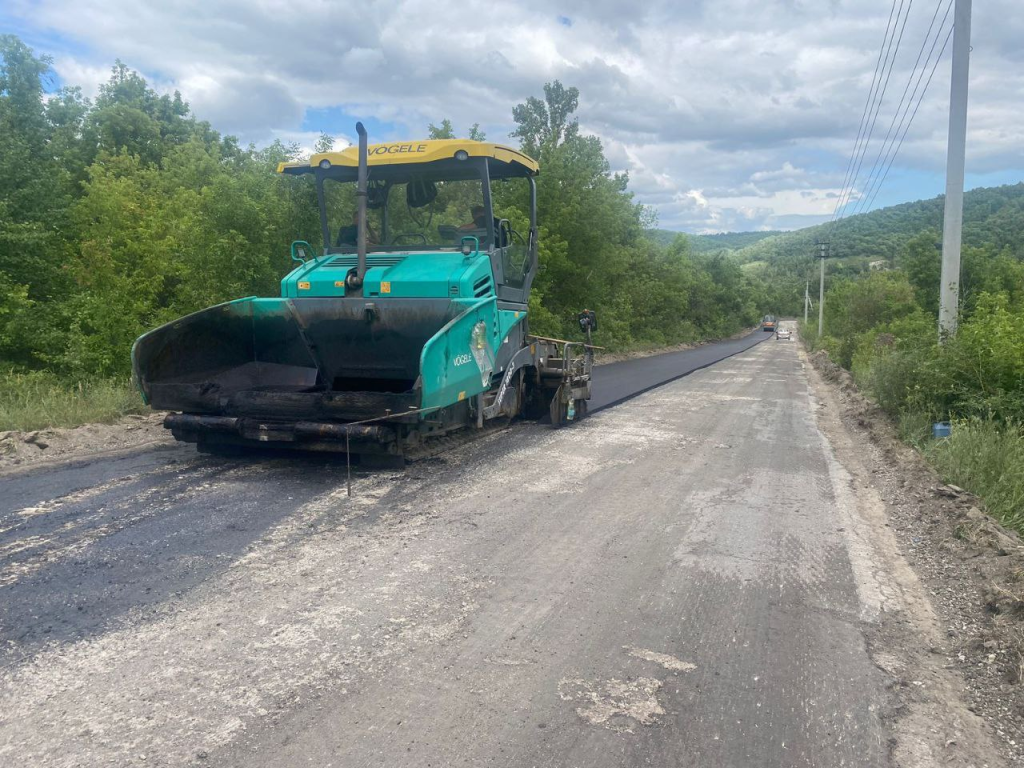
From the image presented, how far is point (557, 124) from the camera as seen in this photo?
1700 inches

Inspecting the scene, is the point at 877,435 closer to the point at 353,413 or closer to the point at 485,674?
the point at 353,413

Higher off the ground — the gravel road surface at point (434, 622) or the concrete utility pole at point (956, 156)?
the concrete utility pole at point (956, 156)

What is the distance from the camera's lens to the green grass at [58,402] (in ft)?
25.3

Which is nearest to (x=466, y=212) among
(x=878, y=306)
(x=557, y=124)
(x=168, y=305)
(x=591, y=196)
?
(x=168, y=305)

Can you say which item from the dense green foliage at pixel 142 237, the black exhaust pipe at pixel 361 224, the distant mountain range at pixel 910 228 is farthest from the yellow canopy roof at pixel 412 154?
the distant mountain range at pixel 910 228

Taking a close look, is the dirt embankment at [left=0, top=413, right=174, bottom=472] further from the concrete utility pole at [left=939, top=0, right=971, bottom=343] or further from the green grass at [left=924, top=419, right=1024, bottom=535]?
the concrete utility pole at [left=939, top=0, right=971, bottom=343]

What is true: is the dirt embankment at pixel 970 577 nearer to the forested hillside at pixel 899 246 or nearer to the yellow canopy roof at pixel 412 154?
the yellow canopy roof at pixel 412 154

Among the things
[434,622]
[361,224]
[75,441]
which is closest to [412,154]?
[361,224]

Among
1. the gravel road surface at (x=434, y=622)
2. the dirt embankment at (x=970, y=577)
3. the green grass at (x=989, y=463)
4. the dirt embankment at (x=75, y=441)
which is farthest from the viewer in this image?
the dirt embankment at (x=75, y=441)

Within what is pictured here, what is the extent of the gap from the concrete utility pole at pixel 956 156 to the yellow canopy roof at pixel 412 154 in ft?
22.8

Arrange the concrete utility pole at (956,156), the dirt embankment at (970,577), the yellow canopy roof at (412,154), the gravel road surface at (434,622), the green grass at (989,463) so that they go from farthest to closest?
the concrete utility pole at (956,156), the yellow canopy roof at (412,154), the green grass at (989,463), the dirt embankment at (970,577), the gravel road surface at (434,622)

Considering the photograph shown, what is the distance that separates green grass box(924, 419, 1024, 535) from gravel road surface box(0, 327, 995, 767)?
0.97 metres

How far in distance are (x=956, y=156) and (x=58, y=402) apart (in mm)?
12513

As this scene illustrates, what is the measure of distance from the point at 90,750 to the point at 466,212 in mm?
6491
